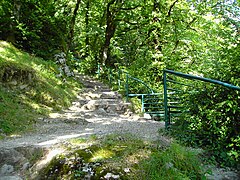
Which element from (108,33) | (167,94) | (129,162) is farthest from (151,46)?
(129,162)

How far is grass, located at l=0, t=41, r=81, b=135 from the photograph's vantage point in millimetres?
5879

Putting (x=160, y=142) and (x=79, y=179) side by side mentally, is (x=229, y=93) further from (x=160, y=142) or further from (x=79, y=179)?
(x=79, y=179)

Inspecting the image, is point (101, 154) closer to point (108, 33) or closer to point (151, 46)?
point (151, 46)

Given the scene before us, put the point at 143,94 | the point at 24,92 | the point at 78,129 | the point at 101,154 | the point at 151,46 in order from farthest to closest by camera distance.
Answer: the point at 151,46 < the point at 143,94 < the point at 24,92 < the point at 78,129 < the point at 101,154

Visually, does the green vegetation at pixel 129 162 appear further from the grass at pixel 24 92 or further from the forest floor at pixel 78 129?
the grass at pixel 24 92

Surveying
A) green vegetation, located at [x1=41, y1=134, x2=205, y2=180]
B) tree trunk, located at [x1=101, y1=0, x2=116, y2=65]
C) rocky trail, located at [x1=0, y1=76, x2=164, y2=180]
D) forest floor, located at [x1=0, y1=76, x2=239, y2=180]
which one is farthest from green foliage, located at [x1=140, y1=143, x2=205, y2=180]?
tree trunk, located at [x1=101, y1=0, x2=116, y2=65]

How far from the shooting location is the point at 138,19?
43.1 feet

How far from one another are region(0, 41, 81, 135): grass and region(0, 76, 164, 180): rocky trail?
378 mm

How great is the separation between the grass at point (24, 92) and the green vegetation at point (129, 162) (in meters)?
2.63

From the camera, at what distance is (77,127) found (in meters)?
6.03

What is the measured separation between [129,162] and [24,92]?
5.30 m

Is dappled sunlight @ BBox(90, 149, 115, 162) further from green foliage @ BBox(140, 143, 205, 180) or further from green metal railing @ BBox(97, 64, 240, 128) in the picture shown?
green metal railing @ BBox(97, 64, 240, 128)

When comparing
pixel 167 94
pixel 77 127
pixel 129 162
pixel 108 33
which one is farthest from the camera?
pixel 108 33

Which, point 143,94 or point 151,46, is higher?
point 151,46
